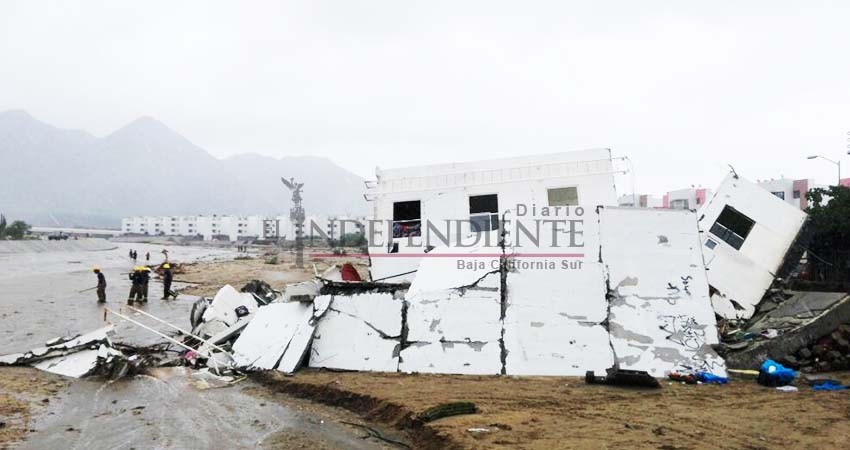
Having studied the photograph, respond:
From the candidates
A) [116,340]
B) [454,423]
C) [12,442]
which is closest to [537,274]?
[454,423]

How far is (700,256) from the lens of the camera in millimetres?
8055

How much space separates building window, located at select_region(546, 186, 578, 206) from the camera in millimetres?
13180

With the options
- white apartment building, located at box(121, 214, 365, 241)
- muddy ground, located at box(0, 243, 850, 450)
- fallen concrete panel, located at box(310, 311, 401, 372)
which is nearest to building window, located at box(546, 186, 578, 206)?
muddy ground, located at box(0, 243, 850, 450)

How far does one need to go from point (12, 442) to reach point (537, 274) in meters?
6.95

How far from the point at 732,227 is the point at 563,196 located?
3.96 m

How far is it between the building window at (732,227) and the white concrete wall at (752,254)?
11 centimetres

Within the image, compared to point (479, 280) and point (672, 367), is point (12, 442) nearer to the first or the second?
point (479, 280)

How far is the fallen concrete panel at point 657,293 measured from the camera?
7379 mm

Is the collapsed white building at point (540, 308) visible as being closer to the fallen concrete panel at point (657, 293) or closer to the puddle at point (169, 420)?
the fallen concrete panel at point (657, 293)

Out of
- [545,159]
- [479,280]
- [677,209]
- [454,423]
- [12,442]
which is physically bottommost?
[12,442]

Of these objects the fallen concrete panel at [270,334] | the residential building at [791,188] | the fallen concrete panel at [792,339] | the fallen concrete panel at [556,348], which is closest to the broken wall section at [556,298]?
the fallen concrete panel at [556,348]

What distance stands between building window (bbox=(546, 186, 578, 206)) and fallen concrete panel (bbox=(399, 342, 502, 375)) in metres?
6.62

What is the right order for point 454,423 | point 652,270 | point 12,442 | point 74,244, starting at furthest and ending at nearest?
point 74,244 < point 652,270 < point 12,442 < point 454,423

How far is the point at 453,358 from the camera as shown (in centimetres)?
770
